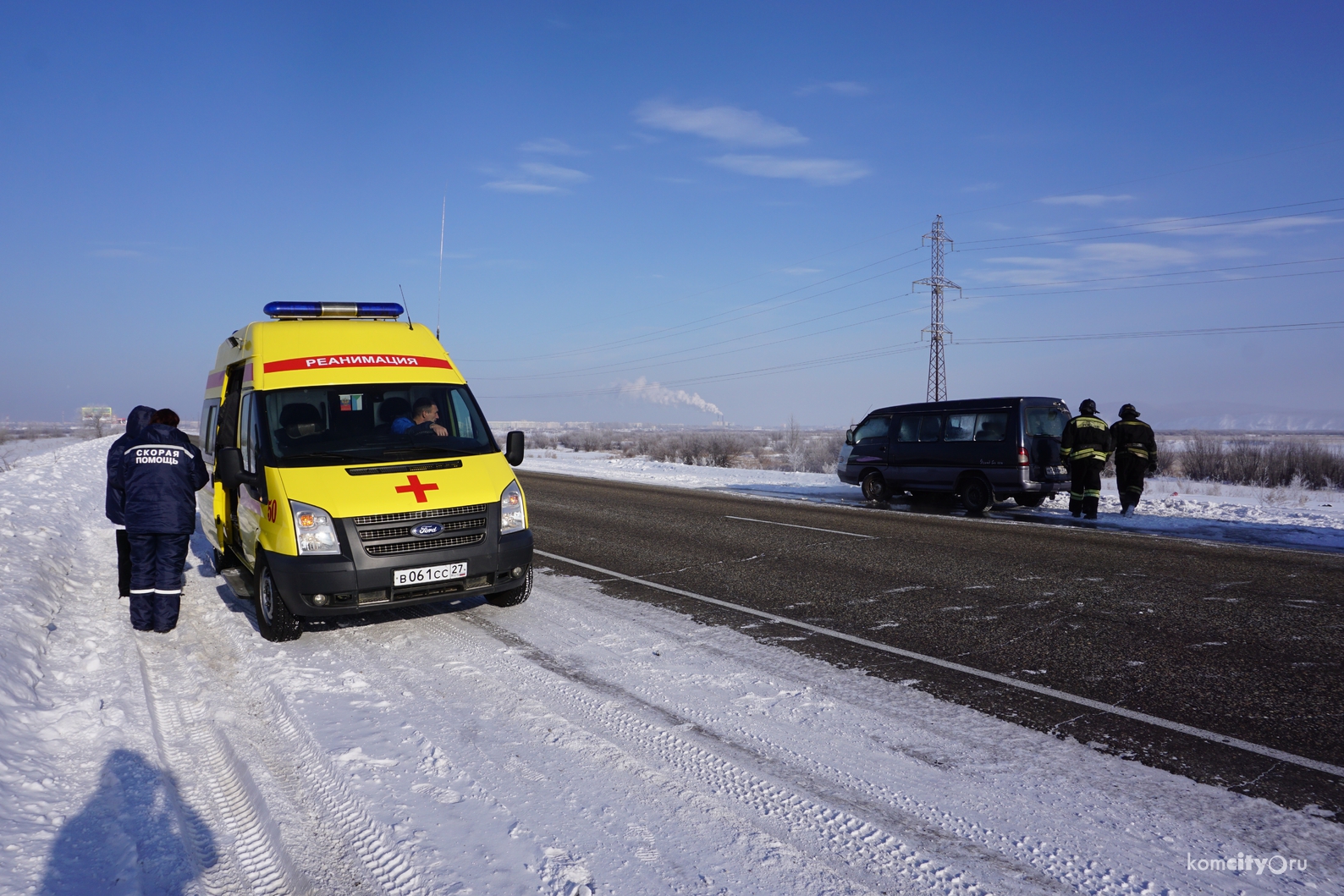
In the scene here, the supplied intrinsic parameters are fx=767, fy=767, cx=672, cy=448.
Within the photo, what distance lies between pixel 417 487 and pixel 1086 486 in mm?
11165

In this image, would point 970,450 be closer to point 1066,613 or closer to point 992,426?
point 992,426

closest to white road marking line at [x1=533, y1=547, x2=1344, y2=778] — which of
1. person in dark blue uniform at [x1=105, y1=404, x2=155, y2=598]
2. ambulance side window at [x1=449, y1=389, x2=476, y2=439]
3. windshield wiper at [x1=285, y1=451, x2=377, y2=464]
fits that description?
ambulance side window at [x1=449, y1=389, x2=476, y2=439]

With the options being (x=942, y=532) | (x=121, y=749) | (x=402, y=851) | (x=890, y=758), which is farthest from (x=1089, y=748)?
(x=942, y=532)

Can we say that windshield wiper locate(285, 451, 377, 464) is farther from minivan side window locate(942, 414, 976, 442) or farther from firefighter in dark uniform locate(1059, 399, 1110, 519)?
firefighter in dark uniform locate(1059, 399, 1110, 519)

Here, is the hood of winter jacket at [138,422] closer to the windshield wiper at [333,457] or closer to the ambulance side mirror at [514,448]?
the windshield wiper at [333,457]

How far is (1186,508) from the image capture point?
13914 millimetres

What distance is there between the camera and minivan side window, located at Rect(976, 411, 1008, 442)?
13211mm

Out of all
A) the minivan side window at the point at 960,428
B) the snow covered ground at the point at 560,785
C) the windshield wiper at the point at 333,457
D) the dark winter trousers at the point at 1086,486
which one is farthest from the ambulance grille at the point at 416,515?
the dark winter trousers at the point at 1086,486

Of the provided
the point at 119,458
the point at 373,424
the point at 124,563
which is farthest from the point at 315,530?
the point at 124,563

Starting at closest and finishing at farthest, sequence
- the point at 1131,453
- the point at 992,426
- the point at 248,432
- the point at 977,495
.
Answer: the point at 248,432
the point at 1131,453
the point at 992,426
the point at 977,495

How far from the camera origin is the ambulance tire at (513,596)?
6.54 metres

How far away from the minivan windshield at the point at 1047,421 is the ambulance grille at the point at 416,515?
10.6 metres

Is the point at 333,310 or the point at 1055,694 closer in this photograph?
the point at 1055,694

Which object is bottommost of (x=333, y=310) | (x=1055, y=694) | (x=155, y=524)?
(x=1055, y=694)
